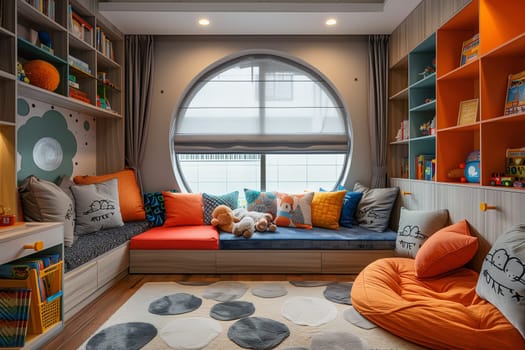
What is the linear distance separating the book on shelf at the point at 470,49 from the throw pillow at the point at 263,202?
6.86 feet

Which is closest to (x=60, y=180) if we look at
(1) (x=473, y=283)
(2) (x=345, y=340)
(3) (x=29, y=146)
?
(3) (x=29, y=146)

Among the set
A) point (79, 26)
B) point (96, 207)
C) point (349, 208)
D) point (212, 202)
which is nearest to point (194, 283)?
point (212, 202)

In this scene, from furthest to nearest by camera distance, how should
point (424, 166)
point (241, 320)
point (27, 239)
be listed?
point (424, 166) → point (241, 320) → point (27, 239)

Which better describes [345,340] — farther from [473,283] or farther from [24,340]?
[24,340]

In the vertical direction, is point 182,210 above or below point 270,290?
above

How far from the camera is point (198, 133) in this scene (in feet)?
12.5

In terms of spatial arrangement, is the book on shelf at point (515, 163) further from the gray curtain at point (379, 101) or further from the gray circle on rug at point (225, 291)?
the gray circle on rug at point (225, 291)

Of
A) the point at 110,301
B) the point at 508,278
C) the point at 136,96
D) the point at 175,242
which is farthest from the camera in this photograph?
the point at 136,96

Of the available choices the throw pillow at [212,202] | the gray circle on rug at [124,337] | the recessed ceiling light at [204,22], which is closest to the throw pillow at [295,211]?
the throw pillow at [212,202]

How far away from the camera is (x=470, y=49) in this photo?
2.50 m

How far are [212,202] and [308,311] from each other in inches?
65.0

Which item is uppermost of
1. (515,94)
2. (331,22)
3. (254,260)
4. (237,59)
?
(331,22)

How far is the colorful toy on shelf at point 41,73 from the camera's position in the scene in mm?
2338

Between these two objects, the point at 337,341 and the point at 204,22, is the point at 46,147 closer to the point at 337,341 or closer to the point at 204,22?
the point at 204,22
